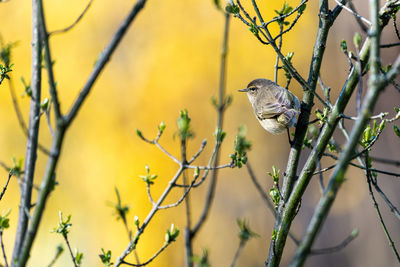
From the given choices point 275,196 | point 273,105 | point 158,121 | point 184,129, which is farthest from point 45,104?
point 158,121

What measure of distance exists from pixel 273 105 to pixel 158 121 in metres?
4.95

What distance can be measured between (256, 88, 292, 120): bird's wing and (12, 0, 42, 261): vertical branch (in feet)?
8.42

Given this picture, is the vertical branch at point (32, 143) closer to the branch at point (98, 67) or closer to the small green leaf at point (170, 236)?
the branch at point (98, 67)

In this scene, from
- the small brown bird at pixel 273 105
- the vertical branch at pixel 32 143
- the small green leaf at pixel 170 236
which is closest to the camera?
the vertical branch at pixel 32 143

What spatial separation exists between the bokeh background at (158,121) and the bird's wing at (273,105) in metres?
3.85

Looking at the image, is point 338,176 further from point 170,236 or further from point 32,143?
point 32,143

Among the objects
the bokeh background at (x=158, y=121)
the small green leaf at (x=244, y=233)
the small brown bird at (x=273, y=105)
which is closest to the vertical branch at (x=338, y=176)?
the small green leaf at (x=244, y=233)

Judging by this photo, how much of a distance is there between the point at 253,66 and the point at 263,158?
178 cm

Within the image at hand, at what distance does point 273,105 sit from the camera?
4215mm

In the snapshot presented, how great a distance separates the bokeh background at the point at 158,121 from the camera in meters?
8.42

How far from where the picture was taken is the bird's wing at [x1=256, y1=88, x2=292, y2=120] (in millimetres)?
4027

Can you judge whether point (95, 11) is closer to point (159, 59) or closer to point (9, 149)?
point (159, 59)

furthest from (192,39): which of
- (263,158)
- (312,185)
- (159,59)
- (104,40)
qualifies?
(312,185)

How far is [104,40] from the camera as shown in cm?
943
